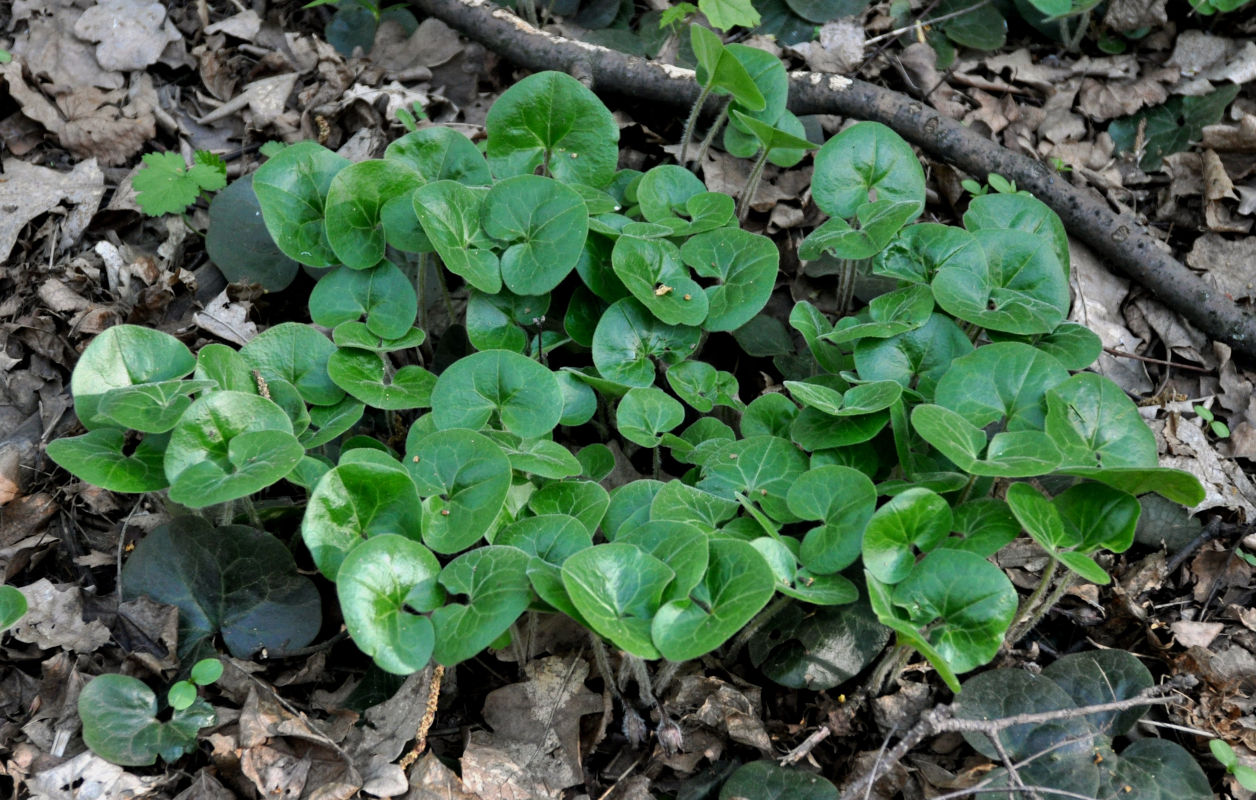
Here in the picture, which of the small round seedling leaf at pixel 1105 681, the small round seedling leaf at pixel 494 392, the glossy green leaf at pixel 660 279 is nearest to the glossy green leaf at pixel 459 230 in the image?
the small round seedling leaf at pixel 494 392

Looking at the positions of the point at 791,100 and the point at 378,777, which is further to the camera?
the point at 791,100

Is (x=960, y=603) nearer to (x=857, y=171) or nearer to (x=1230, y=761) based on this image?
(x=1230, y=761)

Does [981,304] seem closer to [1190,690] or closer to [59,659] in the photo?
[1190,690]

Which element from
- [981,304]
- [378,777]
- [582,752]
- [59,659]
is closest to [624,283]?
[981,304]

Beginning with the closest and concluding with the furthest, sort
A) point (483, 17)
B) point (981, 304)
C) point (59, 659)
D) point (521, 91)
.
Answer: point (59, 659)
point (981, 304)
point (521, 91)
point (483, 17)

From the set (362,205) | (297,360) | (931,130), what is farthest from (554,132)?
(931,130)

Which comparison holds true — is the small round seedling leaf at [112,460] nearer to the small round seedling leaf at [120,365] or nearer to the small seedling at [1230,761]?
the small round seedling leaf at [120,365]

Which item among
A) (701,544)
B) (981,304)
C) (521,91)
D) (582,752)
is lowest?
(582,752)
